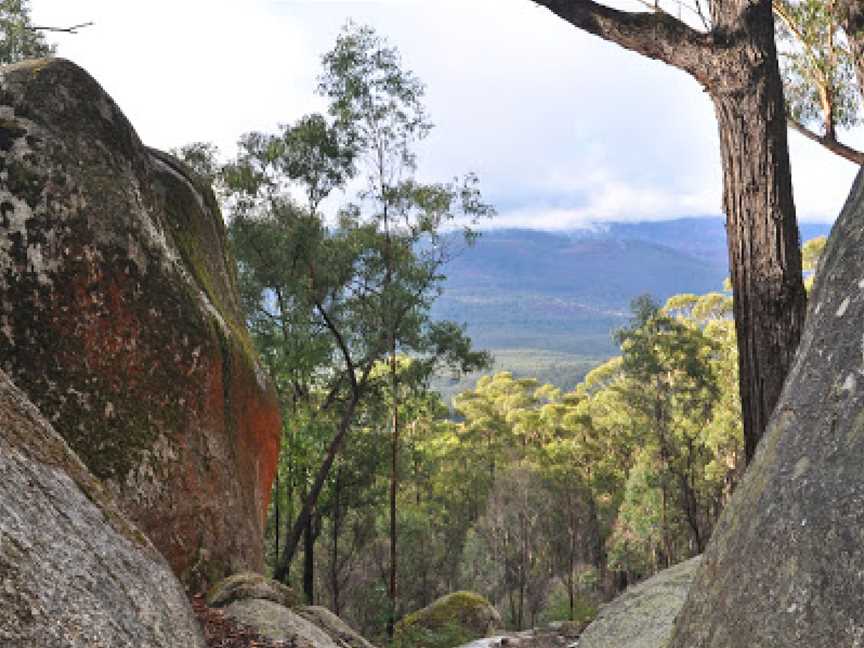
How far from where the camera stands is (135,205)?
30.1 ft

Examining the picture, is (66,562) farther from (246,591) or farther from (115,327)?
(115,327)

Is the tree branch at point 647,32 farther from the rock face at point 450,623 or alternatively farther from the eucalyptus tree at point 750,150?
the rock face at point 450,623

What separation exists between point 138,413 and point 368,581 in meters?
31.8

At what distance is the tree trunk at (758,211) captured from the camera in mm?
5859

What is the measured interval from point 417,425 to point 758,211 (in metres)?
37.8

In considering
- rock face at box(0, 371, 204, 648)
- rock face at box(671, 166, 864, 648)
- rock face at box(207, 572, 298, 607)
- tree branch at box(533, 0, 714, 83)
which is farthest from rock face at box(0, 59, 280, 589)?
rock face at box(671, 166, 864, 648)

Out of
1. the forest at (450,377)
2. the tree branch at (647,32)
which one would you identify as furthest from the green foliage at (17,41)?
the tree branch at (647,32)

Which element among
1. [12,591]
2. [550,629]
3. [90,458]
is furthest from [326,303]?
[12,591]

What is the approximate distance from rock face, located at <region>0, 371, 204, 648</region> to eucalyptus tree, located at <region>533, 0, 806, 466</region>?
4226 millimetres

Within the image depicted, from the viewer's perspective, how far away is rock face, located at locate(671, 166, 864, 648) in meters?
3.01

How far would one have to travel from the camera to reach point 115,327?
8.54 metres

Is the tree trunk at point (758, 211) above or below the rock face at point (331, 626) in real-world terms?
above

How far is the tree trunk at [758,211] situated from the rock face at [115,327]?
593cm

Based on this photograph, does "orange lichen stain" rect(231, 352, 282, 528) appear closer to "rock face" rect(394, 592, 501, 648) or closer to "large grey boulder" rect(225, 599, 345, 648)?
"large grey boulder" rect(225, 599, 345, 648)
